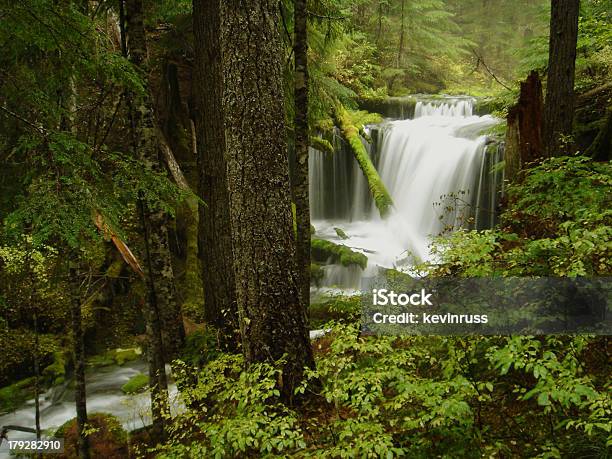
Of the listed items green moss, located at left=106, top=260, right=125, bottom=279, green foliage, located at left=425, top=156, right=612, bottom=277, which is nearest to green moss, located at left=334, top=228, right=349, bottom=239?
green moss, located at left=106, top=260, right=125, bottom=279

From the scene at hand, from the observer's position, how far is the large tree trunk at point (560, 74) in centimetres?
612

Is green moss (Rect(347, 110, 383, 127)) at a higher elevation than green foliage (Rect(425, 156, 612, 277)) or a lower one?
higher

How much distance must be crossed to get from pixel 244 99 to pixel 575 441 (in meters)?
3.54

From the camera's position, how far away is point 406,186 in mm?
14531

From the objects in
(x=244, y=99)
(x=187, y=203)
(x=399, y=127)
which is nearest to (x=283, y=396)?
(x=244, y=99)

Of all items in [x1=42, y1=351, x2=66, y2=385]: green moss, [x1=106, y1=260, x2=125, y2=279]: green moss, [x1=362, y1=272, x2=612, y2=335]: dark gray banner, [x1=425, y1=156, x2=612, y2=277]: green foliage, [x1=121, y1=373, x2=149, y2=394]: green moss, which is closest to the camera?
[x1=425, y1=156, x2=612, y2=277]: green foliage

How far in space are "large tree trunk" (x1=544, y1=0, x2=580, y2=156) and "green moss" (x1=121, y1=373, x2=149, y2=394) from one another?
784cm

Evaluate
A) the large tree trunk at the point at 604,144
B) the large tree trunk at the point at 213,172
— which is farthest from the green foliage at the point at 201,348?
the large tree trunk at the point at 604,144

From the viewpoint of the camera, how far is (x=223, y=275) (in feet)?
18.8

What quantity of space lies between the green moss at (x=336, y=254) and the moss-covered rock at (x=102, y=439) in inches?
269

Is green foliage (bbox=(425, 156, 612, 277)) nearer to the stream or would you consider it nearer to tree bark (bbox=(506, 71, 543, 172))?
A: tree bark (bbox=(506, 71, 543, 172))

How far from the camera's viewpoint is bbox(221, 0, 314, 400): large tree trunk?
12.0ft

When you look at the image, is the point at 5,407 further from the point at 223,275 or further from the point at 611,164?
the point at 611,164

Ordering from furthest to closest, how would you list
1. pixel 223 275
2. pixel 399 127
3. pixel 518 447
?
1. pixel 399 127
2. pixel 223 275
3. pixel 518 447
